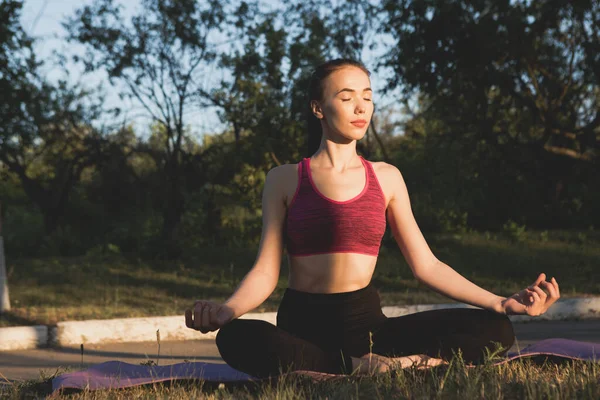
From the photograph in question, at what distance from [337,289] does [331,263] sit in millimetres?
137

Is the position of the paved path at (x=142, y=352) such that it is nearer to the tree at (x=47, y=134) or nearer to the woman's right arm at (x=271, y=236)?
the woman's right arm at (x=271, y=236)

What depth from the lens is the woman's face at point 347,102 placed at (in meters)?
4.07

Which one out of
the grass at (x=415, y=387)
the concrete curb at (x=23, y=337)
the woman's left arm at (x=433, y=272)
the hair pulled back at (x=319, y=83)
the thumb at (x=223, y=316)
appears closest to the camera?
the grass at (x=415, y=387)

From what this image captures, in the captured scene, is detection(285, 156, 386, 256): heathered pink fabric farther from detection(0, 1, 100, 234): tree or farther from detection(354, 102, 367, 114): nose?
detection(0, 1, 100, 234): tree

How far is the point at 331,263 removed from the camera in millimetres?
3951

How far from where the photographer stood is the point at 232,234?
631 inches

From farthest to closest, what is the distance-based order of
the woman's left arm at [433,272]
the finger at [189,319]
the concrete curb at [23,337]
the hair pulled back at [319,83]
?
the concrete curb at [23,337], the hair pulled back at [319,83], the woman's left arm at [433,272], the finger at [189,319]

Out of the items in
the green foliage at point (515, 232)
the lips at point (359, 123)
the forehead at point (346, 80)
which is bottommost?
the green foliage at point (515, 232)

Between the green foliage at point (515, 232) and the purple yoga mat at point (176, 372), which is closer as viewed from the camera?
the purple yoga mat at point (176, 372)

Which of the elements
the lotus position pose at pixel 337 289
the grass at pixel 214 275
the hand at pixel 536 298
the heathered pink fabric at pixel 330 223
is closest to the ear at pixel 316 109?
the lotus position pose at pixel 337 289

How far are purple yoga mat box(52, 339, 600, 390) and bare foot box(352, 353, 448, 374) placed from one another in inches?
7.5

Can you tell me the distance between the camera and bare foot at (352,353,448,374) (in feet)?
12.7

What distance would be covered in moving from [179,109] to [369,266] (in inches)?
491

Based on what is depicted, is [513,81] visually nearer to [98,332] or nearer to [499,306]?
[98,332]
